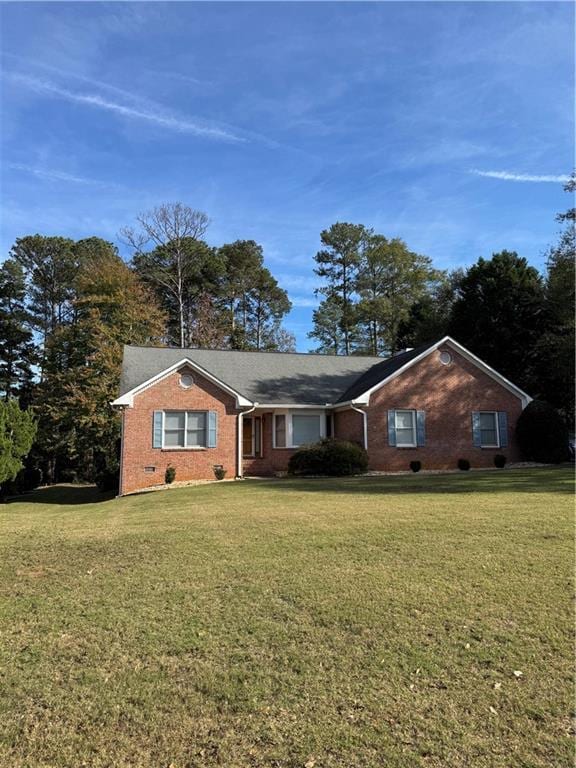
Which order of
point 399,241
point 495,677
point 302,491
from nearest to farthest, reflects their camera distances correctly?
point 495,677, point 302,491, point 399,241

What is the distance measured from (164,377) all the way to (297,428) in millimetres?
6176

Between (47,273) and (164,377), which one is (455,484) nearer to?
(164,377)

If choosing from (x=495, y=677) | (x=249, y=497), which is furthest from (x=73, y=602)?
(x=249, y=497)

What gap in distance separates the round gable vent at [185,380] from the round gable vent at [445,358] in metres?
10.8

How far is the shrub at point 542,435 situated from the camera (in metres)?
22.5

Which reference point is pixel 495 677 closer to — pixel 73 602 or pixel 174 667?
Answer: pixel 174 667

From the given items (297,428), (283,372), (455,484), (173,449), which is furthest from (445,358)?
(173,449)

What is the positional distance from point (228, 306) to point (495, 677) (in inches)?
1711

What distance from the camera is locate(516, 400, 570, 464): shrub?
22484 mm

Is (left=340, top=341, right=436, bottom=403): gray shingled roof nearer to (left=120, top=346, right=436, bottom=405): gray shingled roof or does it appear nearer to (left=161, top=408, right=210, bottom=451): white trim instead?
(left=120, top=346, right=436, bottom=405): gray shingled roof

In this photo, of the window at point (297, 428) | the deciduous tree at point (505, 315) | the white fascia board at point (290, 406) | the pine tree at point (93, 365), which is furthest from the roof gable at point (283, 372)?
the deciduous tree at point (505, 315)

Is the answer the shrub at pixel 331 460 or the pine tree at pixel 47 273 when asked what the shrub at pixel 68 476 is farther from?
the shrub at pixel 331 460

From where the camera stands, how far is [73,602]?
5.19 meters

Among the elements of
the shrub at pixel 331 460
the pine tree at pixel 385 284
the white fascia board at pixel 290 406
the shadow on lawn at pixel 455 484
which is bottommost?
the shadow on lawn at pixel 455 484
